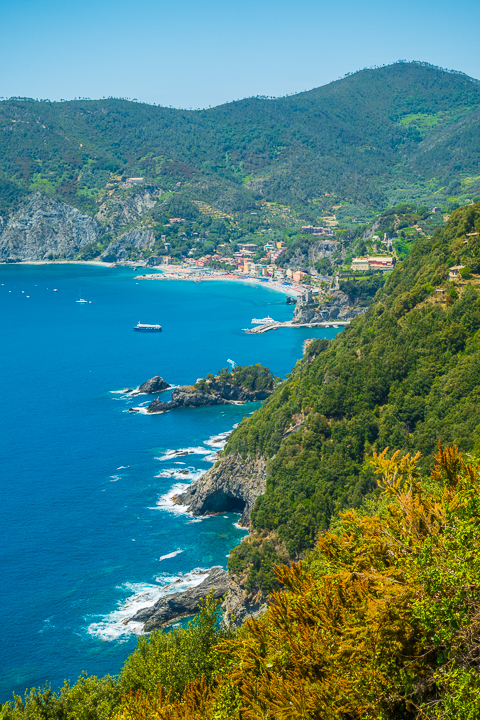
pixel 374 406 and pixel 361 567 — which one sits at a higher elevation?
pixel 361 567

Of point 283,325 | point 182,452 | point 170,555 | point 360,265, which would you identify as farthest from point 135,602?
point 360,265

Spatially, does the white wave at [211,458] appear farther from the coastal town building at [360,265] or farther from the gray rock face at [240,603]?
the coastal town building at [360,265]

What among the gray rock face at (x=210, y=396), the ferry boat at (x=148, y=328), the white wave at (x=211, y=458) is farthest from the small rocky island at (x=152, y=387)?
the ferry boat at (x=148, y=328)

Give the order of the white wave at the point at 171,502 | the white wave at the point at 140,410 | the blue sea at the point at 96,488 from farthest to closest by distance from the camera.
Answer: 1. the white wave at the point at 140,410
2. the white wave at the point at 171,502
3. the blue sea at the point at 96,488

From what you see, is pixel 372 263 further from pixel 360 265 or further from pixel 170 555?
pixel 170 555

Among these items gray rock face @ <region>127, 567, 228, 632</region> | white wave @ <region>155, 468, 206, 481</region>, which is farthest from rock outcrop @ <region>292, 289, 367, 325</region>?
gray rock face @ <region>127, 567, 228, 632</region>

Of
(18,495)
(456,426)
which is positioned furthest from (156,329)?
(456,426)
